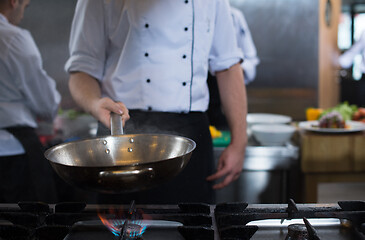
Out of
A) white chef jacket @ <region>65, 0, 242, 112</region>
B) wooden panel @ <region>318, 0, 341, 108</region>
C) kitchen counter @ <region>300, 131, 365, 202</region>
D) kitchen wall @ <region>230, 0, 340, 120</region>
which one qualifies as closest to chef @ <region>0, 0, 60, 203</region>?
white chef jacket @ <region>65, 0, 242, 112</region>

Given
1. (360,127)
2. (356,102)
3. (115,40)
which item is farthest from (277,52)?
(115,40)

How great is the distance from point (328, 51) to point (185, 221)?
135 inches

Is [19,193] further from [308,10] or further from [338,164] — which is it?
[308,10]

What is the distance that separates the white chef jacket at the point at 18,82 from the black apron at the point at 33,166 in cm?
2

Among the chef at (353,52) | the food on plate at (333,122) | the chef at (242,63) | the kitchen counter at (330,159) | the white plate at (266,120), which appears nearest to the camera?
the chef at (242,63)

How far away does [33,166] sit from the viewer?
1395 mm

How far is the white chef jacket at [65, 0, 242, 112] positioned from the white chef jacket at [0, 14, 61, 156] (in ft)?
0.95

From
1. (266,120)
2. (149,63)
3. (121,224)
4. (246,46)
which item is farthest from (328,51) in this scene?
(121,224)

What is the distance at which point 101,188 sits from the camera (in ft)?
2.19

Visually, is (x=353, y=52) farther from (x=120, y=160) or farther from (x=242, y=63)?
(x=120, y=160)

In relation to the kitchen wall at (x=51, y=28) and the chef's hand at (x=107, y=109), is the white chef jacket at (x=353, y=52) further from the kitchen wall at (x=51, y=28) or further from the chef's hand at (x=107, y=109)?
the chef's hand at (x=107, y=109)

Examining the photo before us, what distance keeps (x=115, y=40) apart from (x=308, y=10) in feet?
8.19

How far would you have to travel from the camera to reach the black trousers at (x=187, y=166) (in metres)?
1.13

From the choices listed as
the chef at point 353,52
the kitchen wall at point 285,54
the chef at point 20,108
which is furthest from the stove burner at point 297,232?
the chef at point 353,52
